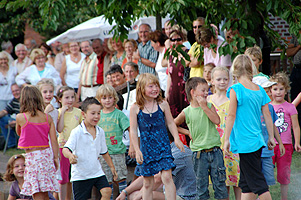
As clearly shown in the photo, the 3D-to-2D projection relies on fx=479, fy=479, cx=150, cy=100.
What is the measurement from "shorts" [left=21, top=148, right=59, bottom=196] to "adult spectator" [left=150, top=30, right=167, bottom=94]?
10.2 feet

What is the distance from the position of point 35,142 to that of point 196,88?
80.3 inches

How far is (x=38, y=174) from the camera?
5684 millimetres

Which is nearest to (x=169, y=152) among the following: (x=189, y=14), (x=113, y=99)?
(x=113, y=99)

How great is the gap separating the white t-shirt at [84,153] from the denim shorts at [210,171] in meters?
1.12

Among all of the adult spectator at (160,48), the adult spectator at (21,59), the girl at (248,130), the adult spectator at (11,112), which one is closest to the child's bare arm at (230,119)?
the girl at (248,130)

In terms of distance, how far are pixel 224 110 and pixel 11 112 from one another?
595 cm

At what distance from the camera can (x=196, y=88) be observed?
5.48 meters

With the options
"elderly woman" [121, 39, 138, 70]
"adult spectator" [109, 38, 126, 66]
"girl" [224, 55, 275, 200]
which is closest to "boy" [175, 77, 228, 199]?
"girl" [224, 55, 275, 200]

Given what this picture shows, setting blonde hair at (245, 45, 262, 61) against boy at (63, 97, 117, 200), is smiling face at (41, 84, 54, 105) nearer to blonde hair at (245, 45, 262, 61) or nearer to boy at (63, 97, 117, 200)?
boy at (63, 97, 117, 200)

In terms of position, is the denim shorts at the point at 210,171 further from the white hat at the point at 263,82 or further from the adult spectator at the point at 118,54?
the adult spectator at the point at 118,54

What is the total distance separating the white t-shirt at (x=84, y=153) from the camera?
540cm

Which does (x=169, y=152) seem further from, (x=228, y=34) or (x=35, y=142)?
(x=228, y=34)

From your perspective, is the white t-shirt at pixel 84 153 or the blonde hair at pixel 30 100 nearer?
the white t-shirt at pixel 84 153

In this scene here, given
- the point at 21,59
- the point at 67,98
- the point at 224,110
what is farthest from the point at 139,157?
the point at 21,59
